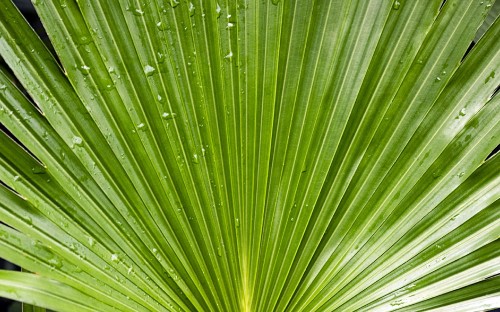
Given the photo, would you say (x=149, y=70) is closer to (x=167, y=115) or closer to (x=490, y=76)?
(x=167, y=115)

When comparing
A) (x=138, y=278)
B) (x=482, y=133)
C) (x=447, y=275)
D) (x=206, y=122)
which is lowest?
(x=138, y=278)

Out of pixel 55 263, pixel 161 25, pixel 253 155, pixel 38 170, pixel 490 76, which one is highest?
pixel 490 76

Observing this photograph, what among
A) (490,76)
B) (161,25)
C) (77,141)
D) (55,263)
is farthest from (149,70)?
(490,76)

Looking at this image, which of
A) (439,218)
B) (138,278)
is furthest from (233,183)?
(439,218)

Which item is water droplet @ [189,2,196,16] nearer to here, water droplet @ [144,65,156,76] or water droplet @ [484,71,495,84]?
water droplet @ [144,65,156,76]

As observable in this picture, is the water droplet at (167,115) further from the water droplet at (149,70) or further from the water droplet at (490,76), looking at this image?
the water droplet at (490,76)

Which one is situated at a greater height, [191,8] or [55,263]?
[191,8]

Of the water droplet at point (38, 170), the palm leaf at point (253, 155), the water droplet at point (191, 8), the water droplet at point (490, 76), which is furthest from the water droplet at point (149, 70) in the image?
the water droplet at point (490, 76)

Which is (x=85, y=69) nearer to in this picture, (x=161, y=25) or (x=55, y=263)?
(x=161, y=25)

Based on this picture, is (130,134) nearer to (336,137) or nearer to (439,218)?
(336,137)
